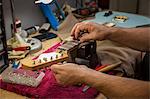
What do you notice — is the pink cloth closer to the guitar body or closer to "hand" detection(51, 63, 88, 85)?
"hand" detection(51, 63, 88, 85)

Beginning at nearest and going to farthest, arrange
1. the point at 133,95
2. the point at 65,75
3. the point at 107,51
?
the point at 133,95 < the point at 65,75 < the point at 107,51

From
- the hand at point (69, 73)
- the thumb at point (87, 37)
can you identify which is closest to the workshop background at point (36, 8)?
the thumb at point (87, 37)

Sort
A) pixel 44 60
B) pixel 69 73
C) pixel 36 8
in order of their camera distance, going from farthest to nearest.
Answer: pixel 36 8 < pixel 44 60 < pixel 69 73

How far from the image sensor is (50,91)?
1048mm

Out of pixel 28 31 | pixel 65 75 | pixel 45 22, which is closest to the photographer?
pixel 65 75

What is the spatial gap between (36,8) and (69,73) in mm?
886

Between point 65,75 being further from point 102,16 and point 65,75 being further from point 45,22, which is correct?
point 102,16

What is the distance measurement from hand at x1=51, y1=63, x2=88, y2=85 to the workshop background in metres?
0.66

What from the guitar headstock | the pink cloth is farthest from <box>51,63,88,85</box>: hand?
the guitar headstock

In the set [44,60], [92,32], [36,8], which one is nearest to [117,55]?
[92,32]

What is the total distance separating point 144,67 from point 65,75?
56cm

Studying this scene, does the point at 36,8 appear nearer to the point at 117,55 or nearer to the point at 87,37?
the point at 87,37


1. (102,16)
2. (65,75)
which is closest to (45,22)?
(102,16)

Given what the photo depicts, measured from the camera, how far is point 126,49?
4.35 ft
